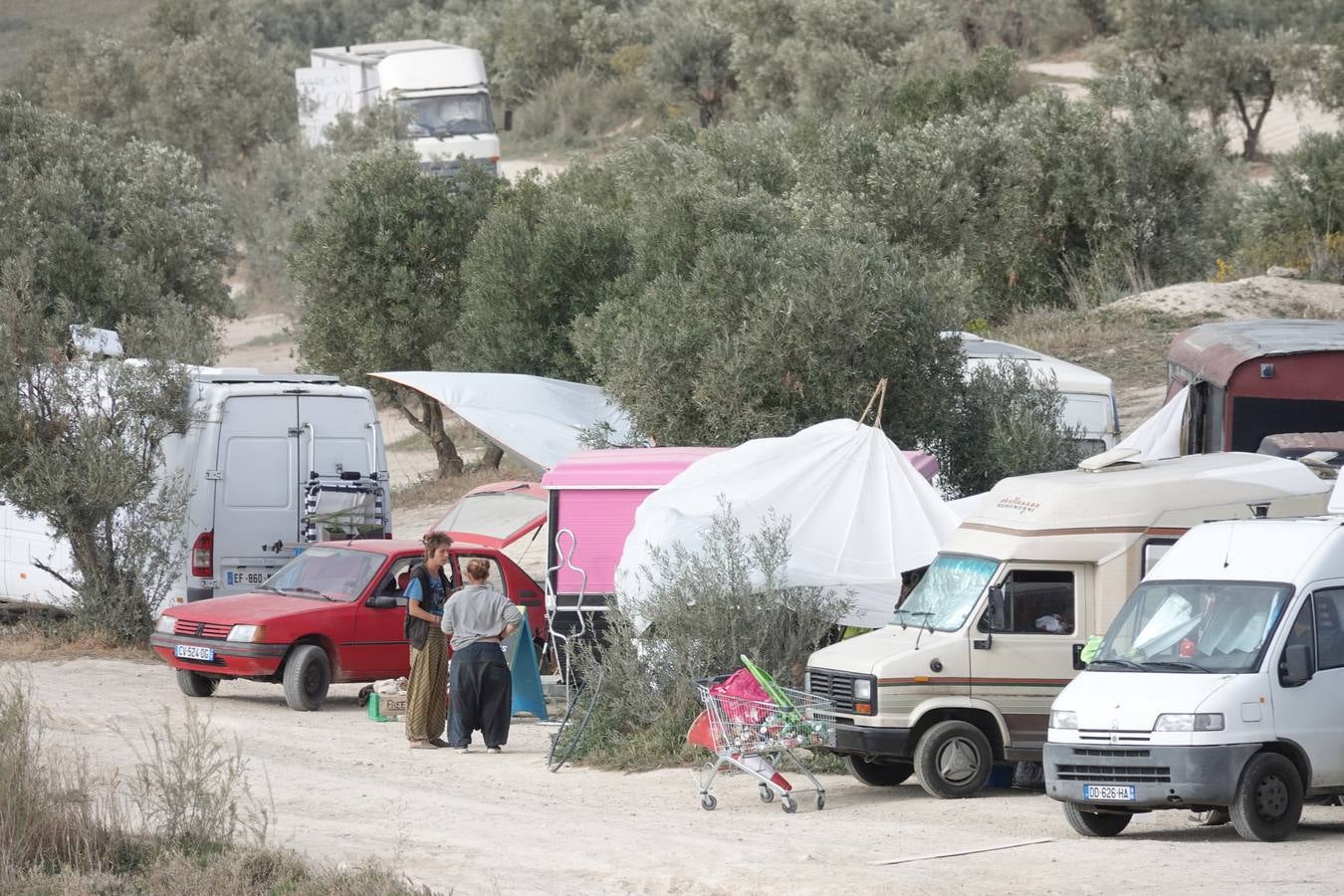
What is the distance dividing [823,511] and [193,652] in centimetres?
534

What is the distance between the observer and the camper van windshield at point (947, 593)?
11273 mm

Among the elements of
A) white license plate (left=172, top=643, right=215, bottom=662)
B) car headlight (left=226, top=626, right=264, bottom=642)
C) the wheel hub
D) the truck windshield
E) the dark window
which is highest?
the truck windshield

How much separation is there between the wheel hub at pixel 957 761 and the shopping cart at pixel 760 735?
83 cm

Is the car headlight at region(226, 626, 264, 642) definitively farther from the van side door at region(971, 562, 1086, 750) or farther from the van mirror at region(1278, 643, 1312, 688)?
the van mirror at region(1278, 643, 1312, 688)

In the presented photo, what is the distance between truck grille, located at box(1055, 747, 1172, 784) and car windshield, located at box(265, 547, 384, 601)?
712 cm

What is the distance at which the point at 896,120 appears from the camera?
32625mm

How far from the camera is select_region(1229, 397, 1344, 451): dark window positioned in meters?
16.5

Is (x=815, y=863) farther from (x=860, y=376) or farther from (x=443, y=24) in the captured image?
(x=443, y=24)

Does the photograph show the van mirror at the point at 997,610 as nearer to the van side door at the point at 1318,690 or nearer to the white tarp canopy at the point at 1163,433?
the van side door at the point at 1318,690

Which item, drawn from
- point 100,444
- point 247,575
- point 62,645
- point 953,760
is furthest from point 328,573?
point 953,760

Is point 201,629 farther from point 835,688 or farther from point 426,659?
point 835,688

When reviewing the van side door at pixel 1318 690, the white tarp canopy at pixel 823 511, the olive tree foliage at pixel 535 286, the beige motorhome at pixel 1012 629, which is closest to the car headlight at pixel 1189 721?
the van side door at pixel 1318 690

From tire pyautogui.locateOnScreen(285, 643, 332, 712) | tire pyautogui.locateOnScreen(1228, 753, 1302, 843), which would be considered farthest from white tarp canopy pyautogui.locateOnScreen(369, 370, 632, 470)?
tire pyautogui.locateOnScreen(1228, 753, 1302, 843)

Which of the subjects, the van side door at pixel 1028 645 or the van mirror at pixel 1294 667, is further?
the van side door at pixel 1028 645
